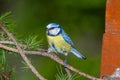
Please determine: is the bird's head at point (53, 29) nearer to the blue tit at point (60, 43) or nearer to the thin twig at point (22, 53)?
the blue tit at point (60, 43)

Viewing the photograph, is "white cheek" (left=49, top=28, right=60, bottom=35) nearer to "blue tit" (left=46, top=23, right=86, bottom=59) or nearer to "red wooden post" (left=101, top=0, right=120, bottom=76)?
"blue tit" (left=46, top=23, right=86, bottom=59)

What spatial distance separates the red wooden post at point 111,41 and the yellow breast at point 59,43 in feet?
0.37

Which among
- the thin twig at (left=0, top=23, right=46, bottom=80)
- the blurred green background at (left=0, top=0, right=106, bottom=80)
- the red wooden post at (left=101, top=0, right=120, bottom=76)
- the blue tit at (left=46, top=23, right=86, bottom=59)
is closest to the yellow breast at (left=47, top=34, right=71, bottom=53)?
the blue tit at (left=46, top=23, right=86, bottom=59)

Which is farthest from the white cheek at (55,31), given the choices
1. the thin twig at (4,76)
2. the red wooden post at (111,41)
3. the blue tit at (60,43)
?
the thin twig at (4,76)

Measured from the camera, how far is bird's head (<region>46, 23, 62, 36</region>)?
213cm

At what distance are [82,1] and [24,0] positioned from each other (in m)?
0.42

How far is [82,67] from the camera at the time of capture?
3152mm

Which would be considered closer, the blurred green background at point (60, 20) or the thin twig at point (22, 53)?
the thin twig at point (22, 53)

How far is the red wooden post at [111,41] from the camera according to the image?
222 centimetres

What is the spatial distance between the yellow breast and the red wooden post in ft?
0.37

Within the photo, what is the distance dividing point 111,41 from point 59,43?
0.52 ft

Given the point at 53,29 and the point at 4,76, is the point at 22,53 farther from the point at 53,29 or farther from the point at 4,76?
the point at 53,29

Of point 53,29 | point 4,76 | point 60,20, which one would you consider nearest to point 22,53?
point 4,76

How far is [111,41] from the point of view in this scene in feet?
7.31
